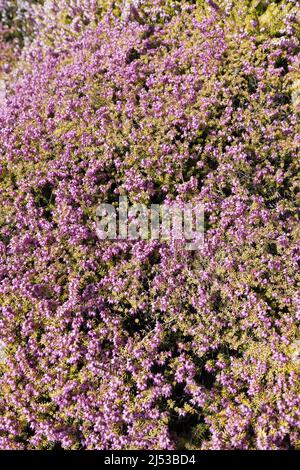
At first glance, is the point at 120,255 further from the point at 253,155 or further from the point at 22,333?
the point at 253,155

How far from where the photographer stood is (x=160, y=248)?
18.6 ft

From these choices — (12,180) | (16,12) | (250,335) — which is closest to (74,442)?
(250,335)

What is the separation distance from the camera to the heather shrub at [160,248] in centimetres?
465

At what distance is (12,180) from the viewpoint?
23.2 ft

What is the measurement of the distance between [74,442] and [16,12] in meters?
10.8

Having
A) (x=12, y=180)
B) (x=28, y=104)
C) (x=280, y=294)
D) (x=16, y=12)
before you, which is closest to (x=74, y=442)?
(x=280, y=294)

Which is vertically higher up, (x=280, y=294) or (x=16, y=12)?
(x=16, y=12)

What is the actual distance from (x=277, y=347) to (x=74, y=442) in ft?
7.67

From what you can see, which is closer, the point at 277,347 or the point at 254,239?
the point at 277,347

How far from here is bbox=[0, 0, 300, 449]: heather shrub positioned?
465cm

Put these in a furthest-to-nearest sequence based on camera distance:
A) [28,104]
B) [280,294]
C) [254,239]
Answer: [28,104] < [254,239] < [280,294]

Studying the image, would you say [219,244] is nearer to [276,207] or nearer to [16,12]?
[276,207]
